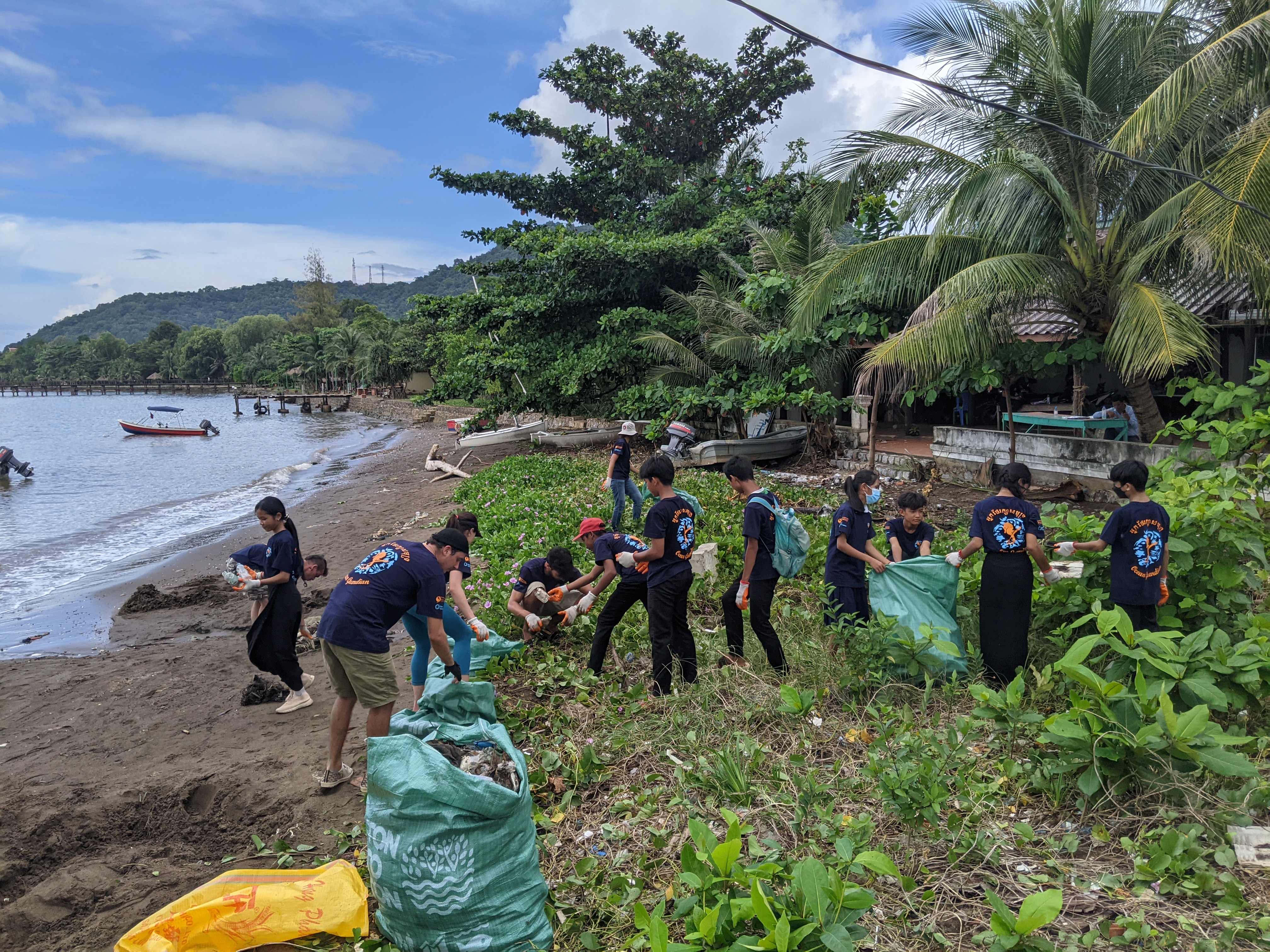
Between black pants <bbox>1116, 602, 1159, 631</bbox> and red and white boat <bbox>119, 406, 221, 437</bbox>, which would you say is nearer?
black pants <bbox>1116, 602, 1159, 631</bbox>

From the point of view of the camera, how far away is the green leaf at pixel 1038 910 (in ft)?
7.41

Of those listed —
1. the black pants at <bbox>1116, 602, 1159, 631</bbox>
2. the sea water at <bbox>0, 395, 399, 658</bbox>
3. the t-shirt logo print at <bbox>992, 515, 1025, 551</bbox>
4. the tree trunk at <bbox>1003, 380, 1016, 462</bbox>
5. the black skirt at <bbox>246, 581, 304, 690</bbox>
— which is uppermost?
the tree trunk at <bbox>1003, 380, 1016, 462</bbox>

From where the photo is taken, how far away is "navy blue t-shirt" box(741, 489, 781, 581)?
195 inches

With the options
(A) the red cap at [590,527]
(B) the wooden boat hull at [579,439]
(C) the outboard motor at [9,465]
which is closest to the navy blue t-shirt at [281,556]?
(A) the red cap at [590,527]

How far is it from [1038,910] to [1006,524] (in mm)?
2736

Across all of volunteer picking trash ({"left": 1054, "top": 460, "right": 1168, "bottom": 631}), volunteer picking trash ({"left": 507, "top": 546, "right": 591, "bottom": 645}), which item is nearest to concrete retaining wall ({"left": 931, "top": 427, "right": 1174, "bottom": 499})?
volunteer picking trash ({"left": 1054, "top": 460, "right": 1168, "bottom": 631})

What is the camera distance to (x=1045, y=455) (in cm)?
1109

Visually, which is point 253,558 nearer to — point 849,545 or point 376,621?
point 376,621

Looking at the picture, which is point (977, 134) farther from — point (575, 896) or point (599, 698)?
point (575, 896)

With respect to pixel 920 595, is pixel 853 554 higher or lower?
higher

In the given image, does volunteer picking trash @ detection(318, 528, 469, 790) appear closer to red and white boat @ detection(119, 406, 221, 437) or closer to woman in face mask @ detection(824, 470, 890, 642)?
woman in face mask @ detection(824, 470, 890, 642)

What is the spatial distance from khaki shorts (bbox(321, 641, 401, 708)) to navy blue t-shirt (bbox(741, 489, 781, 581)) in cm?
234

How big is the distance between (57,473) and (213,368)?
3412 inches

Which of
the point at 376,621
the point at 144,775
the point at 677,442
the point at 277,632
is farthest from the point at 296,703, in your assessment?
the point at 677,442
